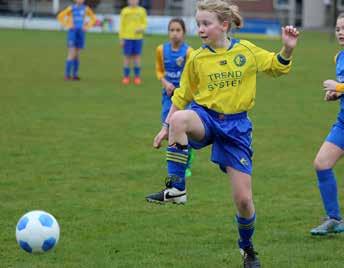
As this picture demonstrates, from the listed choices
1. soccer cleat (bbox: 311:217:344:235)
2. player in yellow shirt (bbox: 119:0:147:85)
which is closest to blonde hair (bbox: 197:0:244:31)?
soccer cleat (bbox: 311:217:344:235)

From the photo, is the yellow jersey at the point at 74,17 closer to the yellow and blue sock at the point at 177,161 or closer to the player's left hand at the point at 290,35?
the player's left hand at the point at 290,35

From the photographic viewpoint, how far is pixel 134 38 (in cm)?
2095

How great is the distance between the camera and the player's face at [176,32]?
401 inches

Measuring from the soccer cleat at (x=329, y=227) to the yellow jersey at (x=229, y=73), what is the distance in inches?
69.0

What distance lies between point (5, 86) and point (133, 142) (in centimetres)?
748

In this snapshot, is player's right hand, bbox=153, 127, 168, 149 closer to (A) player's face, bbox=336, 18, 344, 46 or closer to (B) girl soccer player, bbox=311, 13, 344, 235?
(B) girl soccer player, bbox=311, 13, 344, 235

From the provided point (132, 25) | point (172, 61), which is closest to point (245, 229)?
point (172, 61)

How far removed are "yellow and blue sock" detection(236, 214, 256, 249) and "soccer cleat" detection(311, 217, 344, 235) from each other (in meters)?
1.21

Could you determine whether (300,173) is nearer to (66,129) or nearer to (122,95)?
(66,129)

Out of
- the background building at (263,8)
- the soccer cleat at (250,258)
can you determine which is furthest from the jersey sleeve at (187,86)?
the background building at (263,8)

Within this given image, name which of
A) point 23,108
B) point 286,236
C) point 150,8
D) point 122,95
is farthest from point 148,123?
point 150,8

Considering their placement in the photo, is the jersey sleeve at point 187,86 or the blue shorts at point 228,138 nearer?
the blue shorts at point 228,138

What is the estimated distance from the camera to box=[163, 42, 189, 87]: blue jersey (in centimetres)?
1054

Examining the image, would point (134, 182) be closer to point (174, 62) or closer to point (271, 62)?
point (174, 62)
